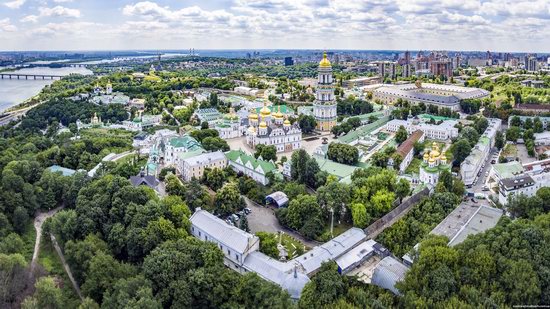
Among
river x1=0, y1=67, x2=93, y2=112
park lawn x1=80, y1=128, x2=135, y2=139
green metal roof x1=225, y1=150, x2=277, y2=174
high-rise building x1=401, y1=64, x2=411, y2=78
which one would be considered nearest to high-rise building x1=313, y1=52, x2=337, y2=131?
green metal roof x1=225, y1=150, x2=277, y2=174

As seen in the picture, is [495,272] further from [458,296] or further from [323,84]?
[323,84]

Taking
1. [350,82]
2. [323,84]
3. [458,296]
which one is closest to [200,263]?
[458,296]

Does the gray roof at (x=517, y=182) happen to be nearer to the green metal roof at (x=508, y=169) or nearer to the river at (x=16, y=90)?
the green metal roof at (x=508, y=169)

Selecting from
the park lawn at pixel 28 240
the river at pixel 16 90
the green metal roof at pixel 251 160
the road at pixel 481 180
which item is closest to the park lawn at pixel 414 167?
the road at pixel 481 180

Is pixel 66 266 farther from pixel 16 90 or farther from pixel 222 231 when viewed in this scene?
pixel 16 90

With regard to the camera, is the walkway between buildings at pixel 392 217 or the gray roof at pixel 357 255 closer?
the gray roof at pixel 357 255

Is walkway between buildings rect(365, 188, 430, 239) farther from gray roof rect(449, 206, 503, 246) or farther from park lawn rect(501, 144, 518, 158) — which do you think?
park lawn rect(501, 144, 518, 158)
